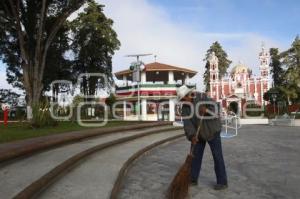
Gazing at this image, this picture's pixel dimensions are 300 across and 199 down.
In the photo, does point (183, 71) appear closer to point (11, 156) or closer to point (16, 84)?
point (16, 84)

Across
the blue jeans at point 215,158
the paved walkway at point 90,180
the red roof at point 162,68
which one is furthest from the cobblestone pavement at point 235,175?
the red roof at point 162,68

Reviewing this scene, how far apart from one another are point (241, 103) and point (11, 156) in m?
66.7

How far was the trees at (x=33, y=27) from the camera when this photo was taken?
2214 centimetres

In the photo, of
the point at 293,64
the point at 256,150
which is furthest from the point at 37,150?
the point at 293,64

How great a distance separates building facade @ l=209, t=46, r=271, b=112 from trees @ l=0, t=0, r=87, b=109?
5366 cm

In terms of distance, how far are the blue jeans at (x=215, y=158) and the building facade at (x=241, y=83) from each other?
68.6 metres

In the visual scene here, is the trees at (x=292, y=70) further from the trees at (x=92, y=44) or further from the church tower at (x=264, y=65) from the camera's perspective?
the trees at (x=92, y=44)

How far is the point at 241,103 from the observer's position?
71.6 meters

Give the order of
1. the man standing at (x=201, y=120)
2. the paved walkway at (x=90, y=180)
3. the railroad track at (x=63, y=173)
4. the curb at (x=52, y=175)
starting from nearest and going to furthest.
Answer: the curb at (x=52, y=175), the railroad track at (x=63, y=173), the paved walkway at (x=90, y=180), the man standing at (x=201, y=120)

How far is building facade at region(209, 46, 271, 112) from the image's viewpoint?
3061 inches

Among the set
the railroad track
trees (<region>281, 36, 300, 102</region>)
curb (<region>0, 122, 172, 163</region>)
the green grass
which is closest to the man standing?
the railroad track

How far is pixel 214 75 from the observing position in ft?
267

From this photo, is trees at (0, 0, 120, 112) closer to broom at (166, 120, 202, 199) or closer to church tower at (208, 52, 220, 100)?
broom at (166, 120, 202, 199)

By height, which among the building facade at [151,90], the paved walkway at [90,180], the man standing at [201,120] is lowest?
the paved walkway at [90,180]
